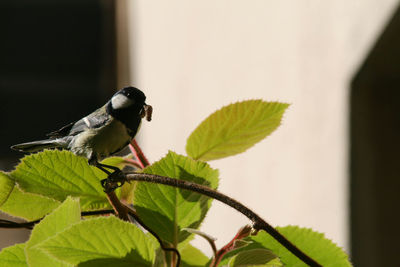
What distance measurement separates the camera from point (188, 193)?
36cm

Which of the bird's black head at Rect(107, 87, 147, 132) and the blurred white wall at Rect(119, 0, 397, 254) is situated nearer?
the bird's black head at Rect(107, 87, 147, 132)

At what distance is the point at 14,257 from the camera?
13.4 inches

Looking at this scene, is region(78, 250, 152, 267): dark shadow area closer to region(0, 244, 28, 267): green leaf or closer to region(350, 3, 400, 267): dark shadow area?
region(0, 244, 28, 267): green leaf

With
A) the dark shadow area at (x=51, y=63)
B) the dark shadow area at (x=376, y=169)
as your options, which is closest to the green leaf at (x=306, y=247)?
the dark shadow area at (x=376, y=169)

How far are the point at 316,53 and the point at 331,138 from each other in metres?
0.27

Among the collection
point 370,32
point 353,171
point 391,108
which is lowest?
point 353,171

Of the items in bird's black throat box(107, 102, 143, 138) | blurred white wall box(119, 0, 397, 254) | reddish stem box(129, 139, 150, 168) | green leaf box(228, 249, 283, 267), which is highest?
bird's black throat box(107, 102, 143, 138)

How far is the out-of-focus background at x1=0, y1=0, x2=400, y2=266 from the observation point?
127 cm

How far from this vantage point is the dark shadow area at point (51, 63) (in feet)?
19.0

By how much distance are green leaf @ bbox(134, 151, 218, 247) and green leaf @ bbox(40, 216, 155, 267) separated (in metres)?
0.03

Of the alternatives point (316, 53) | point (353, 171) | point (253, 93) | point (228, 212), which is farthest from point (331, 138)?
point (228, 212)

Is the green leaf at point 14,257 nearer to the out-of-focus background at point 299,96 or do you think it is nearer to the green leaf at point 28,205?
the green leaf at point 28,205

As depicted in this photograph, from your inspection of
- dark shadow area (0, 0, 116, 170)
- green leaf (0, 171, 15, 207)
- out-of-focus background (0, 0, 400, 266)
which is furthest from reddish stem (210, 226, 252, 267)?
dark shadow area (0, 0, 116, 170)

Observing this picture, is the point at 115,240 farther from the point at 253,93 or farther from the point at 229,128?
the point at 253,93
